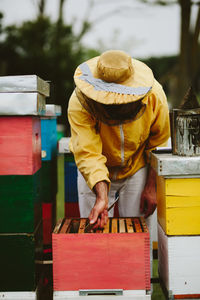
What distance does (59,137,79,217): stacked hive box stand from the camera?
8.25 feet

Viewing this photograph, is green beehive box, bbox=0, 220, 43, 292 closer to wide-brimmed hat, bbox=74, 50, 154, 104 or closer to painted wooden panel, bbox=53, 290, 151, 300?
painted wooden panel, bbox=53, 290, 151, 300

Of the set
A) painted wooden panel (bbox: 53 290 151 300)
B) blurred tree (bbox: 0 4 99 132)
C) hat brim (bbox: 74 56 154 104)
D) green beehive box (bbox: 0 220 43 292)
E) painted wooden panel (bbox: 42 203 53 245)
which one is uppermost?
blurred tree (bbox: 0 4 99 132)

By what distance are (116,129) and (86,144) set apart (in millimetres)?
171

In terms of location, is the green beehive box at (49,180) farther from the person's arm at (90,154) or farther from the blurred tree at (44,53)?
the blurred tree at (44,53)

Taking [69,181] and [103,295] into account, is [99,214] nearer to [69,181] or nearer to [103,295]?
[103,295]

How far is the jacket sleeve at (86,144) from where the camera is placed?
1.70m

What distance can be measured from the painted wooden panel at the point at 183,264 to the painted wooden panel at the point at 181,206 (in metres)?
0.04

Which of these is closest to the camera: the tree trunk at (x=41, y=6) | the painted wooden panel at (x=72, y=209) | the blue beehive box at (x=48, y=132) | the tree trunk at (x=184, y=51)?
the blue beehive box at (x=48, y=132)

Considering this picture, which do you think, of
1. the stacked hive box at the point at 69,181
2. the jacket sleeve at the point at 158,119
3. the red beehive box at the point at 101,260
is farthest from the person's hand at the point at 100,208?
the stacked hive box at the point at 69,181

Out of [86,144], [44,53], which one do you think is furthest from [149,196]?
[44,53]

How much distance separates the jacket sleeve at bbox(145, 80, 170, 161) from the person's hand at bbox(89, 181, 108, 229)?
0.49 meters

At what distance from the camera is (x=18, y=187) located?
1538 millimetres

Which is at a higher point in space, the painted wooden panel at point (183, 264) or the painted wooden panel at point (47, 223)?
the painted wooden panel at point (183, 264)

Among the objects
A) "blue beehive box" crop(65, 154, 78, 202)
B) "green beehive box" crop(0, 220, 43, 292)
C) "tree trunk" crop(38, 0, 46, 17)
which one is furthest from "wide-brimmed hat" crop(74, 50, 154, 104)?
"tree trunk" crop(38, 0, 46, 17)
